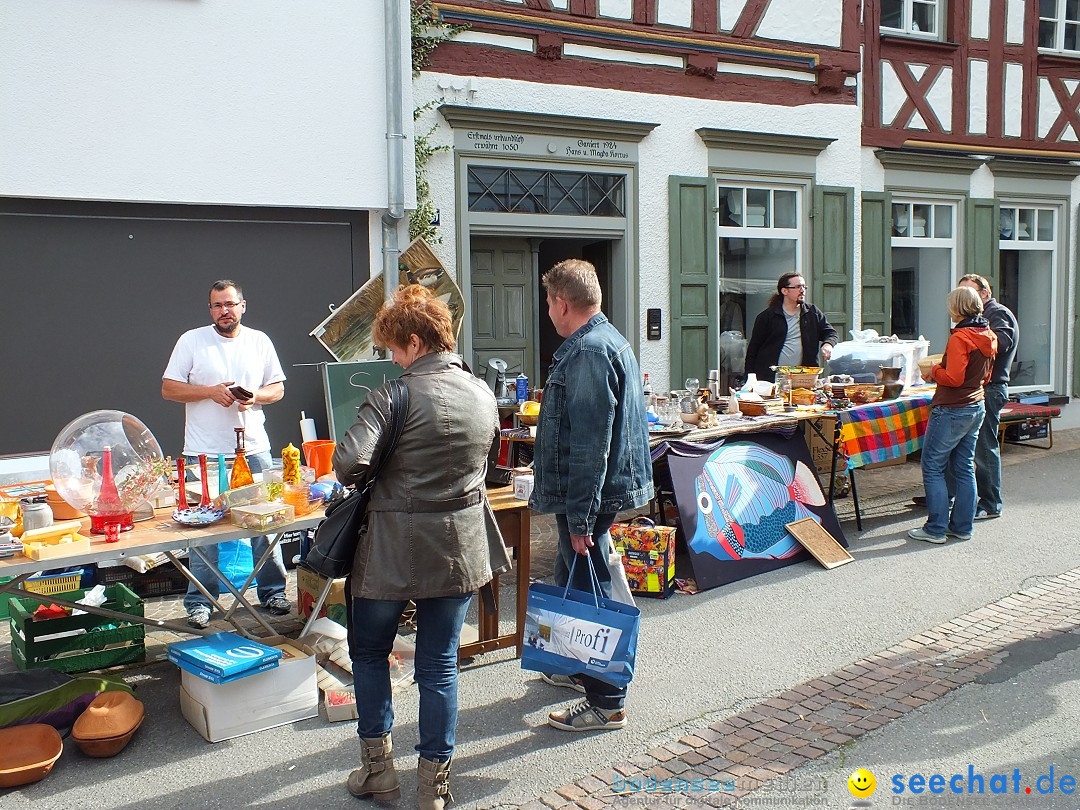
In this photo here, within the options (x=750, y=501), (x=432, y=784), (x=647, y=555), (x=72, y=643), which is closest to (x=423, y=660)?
(x=432, y=784)

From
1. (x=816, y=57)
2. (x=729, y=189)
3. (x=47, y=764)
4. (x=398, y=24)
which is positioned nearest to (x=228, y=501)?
(x=47, y=764)

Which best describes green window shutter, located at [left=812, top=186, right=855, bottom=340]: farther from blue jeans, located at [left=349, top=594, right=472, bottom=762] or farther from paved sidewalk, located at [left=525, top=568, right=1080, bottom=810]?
blue jeans, located at [left=349, top=594, right=472, bottom=762]

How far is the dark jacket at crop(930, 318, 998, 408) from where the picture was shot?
6492 millimetres

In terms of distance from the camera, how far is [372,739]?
10.8ft

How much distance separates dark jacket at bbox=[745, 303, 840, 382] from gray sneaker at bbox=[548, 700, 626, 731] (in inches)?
184

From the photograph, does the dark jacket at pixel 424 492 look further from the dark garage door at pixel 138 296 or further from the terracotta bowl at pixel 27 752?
the dark garage door at pixel 138 296

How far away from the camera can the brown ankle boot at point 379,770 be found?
330 centimetres

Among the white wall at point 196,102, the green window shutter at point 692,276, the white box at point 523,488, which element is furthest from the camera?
the green window shutter at point 692,276

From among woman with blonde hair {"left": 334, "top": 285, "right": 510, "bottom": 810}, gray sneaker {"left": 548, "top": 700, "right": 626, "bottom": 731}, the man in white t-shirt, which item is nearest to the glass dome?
the man in white t-shirt

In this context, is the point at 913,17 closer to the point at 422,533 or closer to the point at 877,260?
the point at 877,260

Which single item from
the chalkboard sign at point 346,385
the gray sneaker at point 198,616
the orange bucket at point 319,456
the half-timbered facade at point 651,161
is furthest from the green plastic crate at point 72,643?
the half-timbered facade at point 651,161

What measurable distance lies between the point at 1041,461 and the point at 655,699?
732cm

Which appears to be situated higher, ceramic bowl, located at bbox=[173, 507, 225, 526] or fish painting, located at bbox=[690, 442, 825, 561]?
ceramic bowl, located at bbox=[173, 507, 225, 526]

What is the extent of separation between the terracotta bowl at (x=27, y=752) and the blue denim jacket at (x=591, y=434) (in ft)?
6.61
